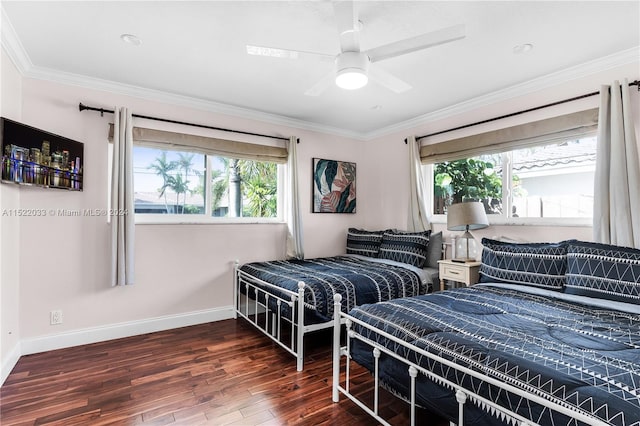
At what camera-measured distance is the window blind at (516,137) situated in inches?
105

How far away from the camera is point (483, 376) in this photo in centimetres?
121

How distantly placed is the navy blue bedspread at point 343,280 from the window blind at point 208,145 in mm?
1272

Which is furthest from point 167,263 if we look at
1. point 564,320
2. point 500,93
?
point 500,93

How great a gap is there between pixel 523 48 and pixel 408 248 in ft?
6.73

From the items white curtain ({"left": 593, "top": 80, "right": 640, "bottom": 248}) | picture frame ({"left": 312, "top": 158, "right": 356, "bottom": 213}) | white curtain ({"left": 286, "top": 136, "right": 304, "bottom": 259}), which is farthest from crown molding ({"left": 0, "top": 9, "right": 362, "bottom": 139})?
white curtain ({"left": 593, "top": 80, "right": 640, "bottom": 248})

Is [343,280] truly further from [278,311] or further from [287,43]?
[287,43]

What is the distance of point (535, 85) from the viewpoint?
9.74ft

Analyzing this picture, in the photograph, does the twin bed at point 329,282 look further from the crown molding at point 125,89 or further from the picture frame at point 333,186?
the crown molding at point 125,89

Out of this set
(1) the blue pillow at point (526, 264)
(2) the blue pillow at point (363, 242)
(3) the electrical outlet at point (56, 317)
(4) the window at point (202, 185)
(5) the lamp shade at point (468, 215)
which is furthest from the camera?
(2) the blue pillow at point (363, 242)

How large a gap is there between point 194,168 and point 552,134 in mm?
3517

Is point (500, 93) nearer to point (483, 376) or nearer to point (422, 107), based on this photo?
point (422, 107)

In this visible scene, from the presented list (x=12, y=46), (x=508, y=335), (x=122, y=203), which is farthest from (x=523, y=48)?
(x=12, y=46)

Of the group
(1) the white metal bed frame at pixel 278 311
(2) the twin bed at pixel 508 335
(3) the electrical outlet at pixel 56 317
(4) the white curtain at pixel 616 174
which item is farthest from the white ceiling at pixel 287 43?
(3) the electrical outlet at pixel 56 317

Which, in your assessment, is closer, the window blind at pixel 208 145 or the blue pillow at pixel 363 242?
the window blind at pixel 208 145
